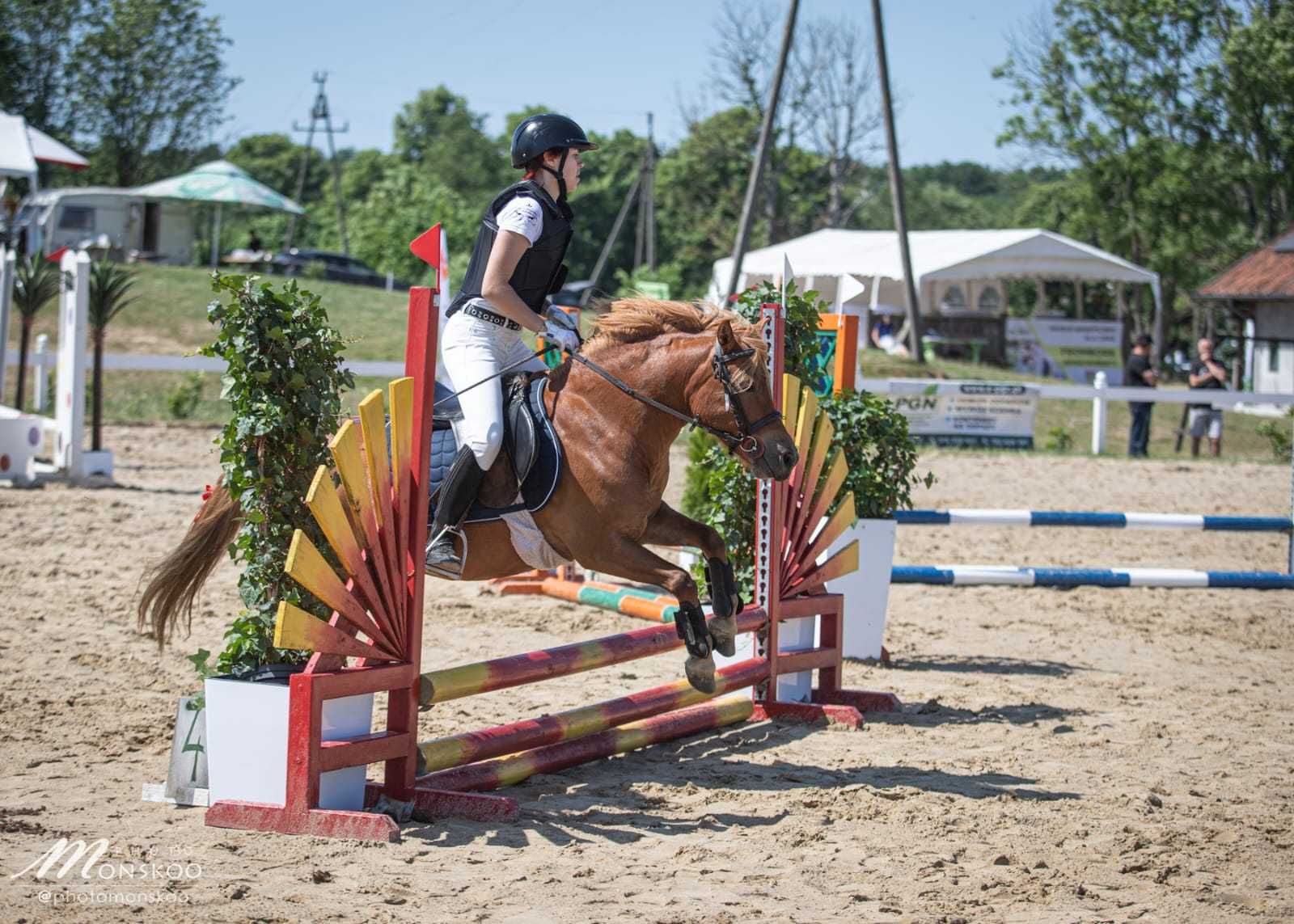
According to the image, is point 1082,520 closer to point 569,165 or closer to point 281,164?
point 569,165

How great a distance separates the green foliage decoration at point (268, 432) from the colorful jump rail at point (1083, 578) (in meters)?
4.31

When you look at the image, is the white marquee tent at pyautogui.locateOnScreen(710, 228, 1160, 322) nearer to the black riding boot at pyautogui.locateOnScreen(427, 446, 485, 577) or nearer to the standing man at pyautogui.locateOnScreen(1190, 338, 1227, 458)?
the standing man at pyautogui.locateOnScreen(1190, 338, 1227, 458)

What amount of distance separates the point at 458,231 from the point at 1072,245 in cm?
2510

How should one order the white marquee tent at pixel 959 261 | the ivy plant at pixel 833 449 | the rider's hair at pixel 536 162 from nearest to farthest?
the rider's hair at pixel 536 162 < the ivy plant at pixel 833 449 < the white marquee tent at pixel 959 261

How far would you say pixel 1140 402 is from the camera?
55.8ft

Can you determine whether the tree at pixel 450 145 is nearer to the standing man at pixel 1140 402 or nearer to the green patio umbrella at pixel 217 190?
the green patio umbrella at pixel 217 190

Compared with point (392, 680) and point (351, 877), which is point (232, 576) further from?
point (351, 877)

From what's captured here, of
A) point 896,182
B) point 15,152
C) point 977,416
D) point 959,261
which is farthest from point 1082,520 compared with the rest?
point 15,152

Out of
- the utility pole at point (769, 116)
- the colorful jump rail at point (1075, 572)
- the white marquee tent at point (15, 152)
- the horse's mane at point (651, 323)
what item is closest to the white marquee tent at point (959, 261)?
the utility pole at point (769, 116)

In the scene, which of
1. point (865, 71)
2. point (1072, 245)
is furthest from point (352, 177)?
point (1072, 245)

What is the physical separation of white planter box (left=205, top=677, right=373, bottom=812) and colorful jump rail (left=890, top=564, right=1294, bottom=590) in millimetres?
4235

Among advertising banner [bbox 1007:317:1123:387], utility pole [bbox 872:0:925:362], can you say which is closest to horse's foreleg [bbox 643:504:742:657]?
utility pole [bbox 872:0:925:362]

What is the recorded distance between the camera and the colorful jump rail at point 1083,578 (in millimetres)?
7601

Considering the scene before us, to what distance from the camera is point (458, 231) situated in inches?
1761
